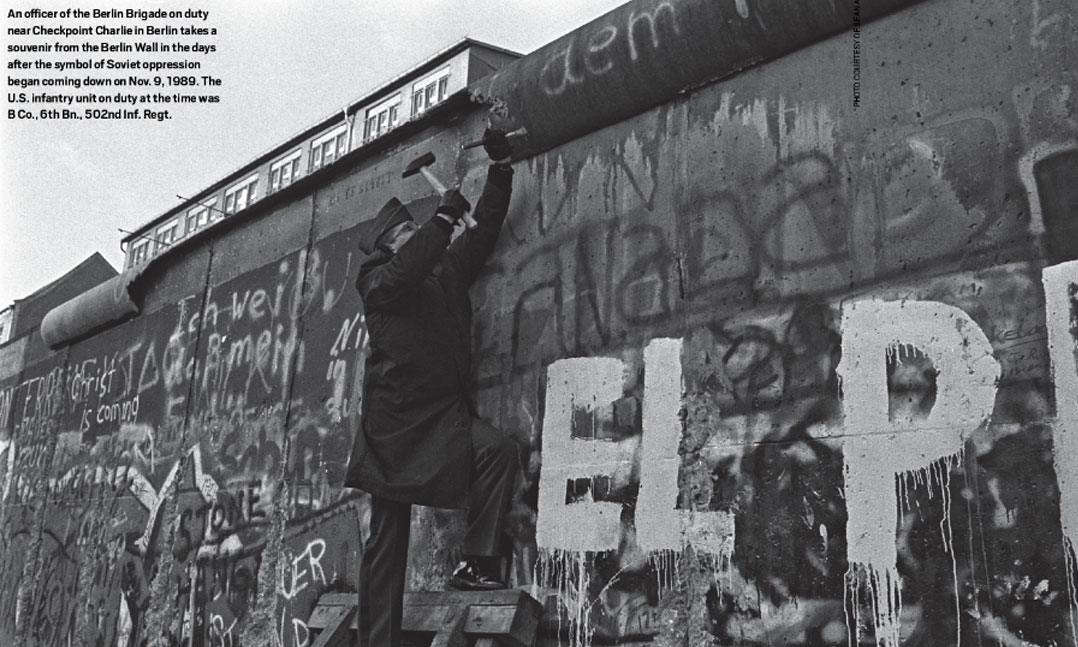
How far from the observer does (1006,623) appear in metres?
2.62

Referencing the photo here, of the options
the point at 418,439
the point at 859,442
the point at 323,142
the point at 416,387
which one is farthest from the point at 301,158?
the point at 859,442

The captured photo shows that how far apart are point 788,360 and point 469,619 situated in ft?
5.65

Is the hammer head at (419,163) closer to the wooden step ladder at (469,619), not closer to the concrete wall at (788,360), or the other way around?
the concrete wall at (788,360)

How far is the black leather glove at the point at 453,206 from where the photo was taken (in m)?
4.29

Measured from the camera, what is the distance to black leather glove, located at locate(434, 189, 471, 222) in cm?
429

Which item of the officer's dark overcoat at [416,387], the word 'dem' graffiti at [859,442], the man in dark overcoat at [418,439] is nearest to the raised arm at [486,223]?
the officer's dark overcoat at [416,387]

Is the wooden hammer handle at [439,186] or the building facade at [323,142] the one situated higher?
the building facade at [323,142]

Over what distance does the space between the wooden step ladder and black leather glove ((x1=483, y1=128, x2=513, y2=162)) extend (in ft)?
6.97

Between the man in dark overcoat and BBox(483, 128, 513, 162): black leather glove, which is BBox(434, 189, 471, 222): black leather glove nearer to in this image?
the man in dark overcoat

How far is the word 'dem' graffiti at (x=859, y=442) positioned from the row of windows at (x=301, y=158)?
983 inches

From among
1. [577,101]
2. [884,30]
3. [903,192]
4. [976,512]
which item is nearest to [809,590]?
[976,512]

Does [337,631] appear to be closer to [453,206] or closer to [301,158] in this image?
[453,206]

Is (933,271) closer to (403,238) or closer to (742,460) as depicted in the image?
(742,460)

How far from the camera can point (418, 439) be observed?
417cm
